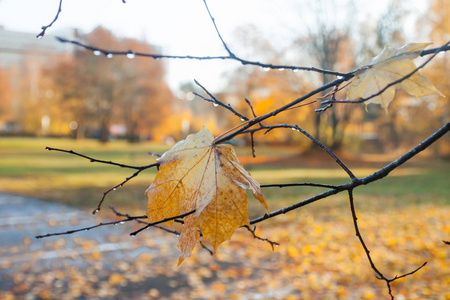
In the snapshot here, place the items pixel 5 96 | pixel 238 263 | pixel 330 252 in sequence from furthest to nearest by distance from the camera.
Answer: pixel 5 96
pixel 330 252
pixel 238 263

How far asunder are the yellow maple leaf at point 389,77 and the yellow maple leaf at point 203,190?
0.66 feet

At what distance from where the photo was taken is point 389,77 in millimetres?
577

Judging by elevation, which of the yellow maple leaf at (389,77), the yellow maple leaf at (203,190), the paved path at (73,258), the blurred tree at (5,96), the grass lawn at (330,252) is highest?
the blurred tree at (5,96)

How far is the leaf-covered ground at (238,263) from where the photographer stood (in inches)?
179

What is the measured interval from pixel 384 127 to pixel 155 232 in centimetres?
2683

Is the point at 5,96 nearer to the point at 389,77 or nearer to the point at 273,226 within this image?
the point at 273,226

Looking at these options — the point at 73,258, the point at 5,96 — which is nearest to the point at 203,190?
the point at 73,258

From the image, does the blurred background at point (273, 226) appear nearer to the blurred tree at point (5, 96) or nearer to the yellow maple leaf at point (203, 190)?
the yellow maple leaf at point (203, 190)

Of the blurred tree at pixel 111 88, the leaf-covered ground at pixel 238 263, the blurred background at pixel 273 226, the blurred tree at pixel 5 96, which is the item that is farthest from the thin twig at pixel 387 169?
the blurred tree at pixel 5 96

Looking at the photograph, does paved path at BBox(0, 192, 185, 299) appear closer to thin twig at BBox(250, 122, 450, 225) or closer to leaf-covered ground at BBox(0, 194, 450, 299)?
leaf-covered ground at BBox(0, 194, 450, 299)

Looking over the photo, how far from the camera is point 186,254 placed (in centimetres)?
59

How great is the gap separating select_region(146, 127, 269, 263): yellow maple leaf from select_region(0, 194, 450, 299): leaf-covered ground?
13.3 ft

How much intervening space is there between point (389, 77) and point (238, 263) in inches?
205

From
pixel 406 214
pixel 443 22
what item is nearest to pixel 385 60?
pixel 406 214
